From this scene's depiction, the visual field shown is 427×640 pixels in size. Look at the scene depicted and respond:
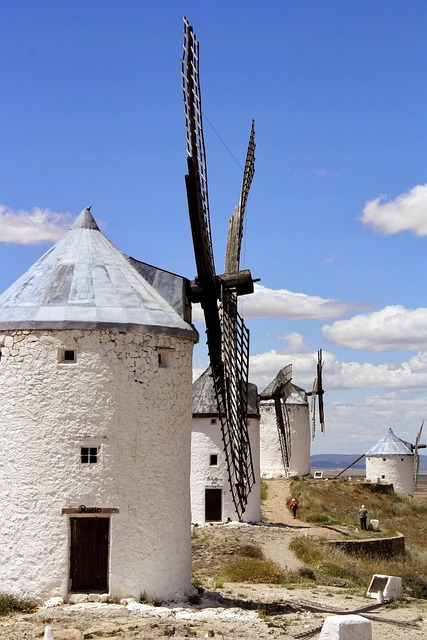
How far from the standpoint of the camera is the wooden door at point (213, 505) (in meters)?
30.7

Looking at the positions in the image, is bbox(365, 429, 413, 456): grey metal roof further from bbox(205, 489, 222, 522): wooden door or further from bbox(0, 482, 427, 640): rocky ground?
bbox(0, 482, 427, 640): rocky ground

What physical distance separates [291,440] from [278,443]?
733mm

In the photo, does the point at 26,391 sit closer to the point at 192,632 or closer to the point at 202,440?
the point at 192,632

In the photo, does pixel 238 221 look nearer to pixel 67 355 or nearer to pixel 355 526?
pixel 67 355

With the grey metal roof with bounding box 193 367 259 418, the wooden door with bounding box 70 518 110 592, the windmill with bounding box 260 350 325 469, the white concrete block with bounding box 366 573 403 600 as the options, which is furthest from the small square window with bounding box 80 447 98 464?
the windmill with bounding box 260 350 325 469

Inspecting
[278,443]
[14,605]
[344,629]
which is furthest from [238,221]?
[278,443]

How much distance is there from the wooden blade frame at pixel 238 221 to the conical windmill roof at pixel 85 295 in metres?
3.25

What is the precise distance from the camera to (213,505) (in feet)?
101

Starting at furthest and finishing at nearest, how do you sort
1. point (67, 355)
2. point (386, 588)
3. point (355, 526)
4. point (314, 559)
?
point (355, 526)
point (314, 559)
point (386, 588)
point (67, 355)

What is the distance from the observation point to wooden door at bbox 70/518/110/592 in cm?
1475

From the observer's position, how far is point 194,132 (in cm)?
1622

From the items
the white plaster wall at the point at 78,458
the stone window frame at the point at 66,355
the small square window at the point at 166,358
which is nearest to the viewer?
the white plaster wall at the point at 78,458

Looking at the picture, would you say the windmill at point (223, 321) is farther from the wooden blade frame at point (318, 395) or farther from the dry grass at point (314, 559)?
the wooden blade frame at point (318, 395)

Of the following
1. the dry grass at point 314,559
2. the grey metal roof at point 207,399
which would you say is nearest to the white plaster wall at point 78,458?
the dry grass at point 314,559
